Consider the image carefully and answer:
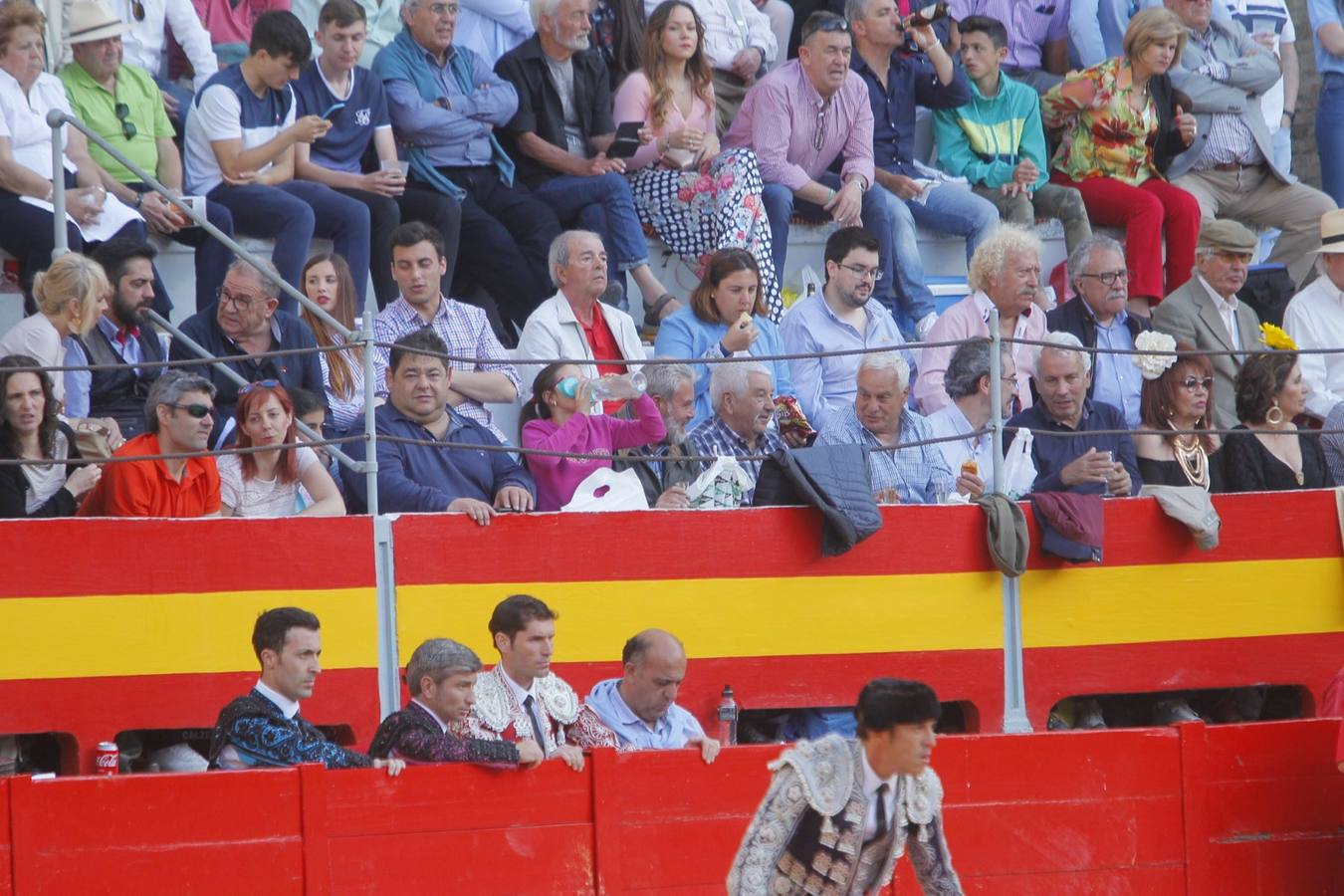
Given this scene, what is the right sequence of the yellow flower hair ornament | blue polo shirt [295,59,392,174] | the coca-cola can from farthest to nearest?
1. blue polo shirt [295,59,392,174]
2. the yellow flower hair ornament
3. the coca-cola can

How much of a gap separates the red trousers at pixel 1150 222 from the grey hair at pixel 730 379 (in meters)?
3.34

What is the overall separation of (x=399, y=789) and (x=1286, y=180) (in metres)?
7.05

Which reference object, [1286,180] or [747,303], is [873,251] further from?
[1286,180]

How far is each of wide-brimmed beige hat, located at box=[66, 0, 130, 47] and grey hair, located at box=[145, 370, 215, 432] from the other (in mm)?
2478

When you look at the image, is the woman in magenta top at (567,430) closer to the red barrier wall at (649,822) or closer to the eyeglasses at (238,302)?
the eyeglasses at (238,302)

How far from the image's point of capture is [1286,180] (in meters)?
11.9

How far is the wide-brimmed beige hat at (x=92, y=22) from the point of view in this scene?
932 cm

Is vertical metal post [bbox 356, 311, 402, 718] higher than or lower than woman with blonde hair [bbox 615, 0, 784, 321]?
lower

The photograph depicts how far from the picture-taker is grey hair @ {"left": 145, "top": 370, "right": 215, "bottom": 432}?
738cm

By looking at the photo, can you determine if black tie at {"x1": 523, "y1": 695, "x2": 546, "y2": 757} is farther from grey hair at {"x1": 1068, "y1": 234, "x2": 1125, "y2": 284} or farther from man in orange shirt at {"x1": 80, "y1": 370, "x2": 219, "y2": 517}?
grey hair at {"x1": 1068, "y1": 234, "x2": 1125, "y2": 284}

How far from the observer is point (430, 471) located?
795 centimetres

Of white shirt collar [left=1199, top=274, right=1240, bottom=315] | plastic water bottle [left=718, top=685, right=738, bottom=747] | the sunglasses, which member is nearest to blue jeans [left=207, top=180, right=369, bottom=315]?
the sunglasses

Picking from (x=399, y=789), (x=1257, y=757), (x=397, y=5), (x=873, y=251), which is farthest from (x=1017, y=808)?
(x=397, y=5)

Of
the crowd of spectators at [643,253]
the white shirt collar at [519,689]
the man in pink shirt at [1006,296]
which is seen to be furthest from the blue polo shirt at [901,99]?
the white shirt collar at [519,689]
